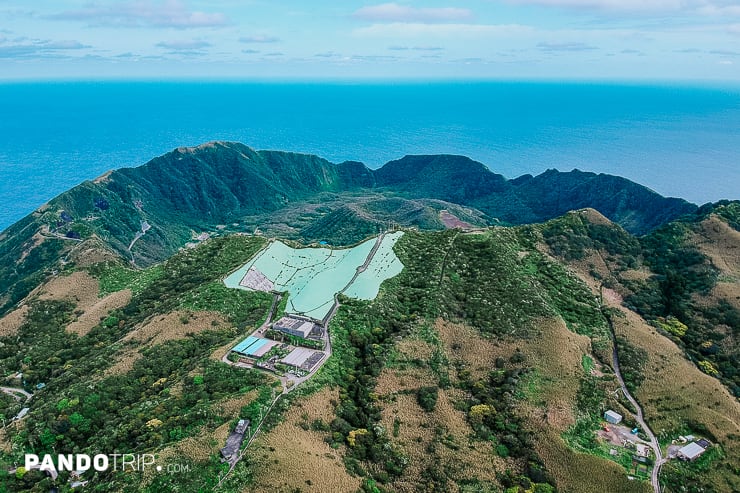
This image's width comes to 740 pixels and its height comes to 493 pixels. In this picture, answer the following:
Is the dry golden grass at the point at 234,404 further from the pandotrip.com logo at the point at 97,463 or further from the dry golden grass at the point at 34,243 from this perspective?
the dry golden grass at the point at 34,243

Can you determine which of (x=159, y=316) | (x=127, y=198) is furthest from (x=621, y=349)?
(x=127, y=198)

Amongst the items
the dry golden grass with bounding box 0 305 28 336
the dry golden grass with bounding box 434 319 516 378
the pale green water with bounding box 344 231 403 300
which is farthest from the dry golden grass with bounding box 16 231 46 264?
the dry golden grass with bounding box 434 319 516 378

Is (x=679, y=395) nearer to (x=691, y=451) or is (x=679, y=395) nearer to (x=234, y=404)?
(x=691, y=451)

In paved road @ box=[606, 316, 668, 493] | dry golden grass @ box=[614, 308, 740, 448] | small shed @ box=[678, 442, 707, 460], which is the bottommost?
paved road @ box=[606, 316, 668, 493]

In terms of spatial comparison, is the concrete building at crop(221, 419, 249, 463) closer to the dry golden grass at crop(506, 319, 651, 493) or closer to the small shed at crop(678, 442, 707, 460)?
the dry golden grass at crop(506, 319, 651, 493)

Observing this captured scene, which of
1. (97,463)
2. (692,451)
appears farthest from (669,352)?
(97,463)

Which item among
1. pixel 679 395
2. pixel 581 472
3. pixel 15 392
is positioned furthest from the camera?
pixel 15 392
